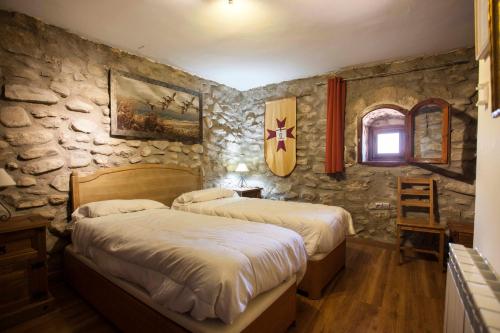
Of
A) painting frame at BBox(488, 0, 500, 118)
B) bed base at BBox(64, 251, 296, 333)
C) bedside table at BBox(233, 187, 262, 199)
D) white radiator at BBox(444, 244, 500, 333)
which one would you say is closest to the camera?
white radiator at BBox(444, 244, 500, 333)

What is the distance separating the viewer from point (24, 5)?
204cm

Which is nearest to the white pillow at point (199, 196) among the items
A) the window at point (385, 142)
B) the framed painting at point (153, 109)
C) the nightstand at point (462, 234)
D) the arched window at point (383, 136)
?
the framed painting at point (153, 109)

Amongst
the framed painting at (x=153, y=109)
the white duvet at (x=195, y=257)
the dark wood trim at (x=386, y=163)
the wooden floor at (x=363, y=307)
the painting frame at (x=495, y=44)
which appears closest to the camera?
the painting frame at (x=495, y=44)

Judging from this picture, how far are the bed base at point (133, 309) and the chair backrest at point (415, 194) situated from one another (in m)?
2.03

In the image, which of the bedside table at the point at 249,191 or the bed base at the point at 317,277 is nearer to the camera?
the bed base at the point at 317,277

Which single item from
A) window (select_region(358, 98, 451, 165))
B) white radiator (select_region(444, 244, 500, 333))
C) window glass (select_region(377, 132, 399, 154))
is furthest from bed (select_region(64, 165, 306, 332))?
window glass (select_region(377, 132, 399, 154))

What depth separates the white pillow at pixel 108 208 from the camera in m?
2.25

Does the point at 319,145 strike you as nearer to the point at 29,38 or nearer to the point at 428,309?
the point at 428,309

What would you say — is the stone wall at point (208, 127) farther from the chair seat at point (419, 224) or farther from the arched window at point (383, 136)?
the chair seat at point (419, 224)

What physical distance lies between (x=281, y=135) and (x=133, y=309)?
3182 millimetres

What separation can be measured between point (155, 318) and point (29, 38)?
259cm

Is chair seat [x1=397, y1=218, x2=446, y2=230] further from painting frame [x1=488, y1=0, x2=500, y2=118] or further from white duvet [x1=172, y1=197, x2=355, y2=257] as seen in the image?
painting frame [x1=488, y1=0, x2=500, y2=118]

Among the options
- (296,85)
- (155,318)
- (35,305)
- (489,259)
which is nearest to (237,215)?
(155,318)

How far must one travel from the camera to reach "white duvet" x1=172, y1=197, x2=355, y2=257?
209 centimetres
